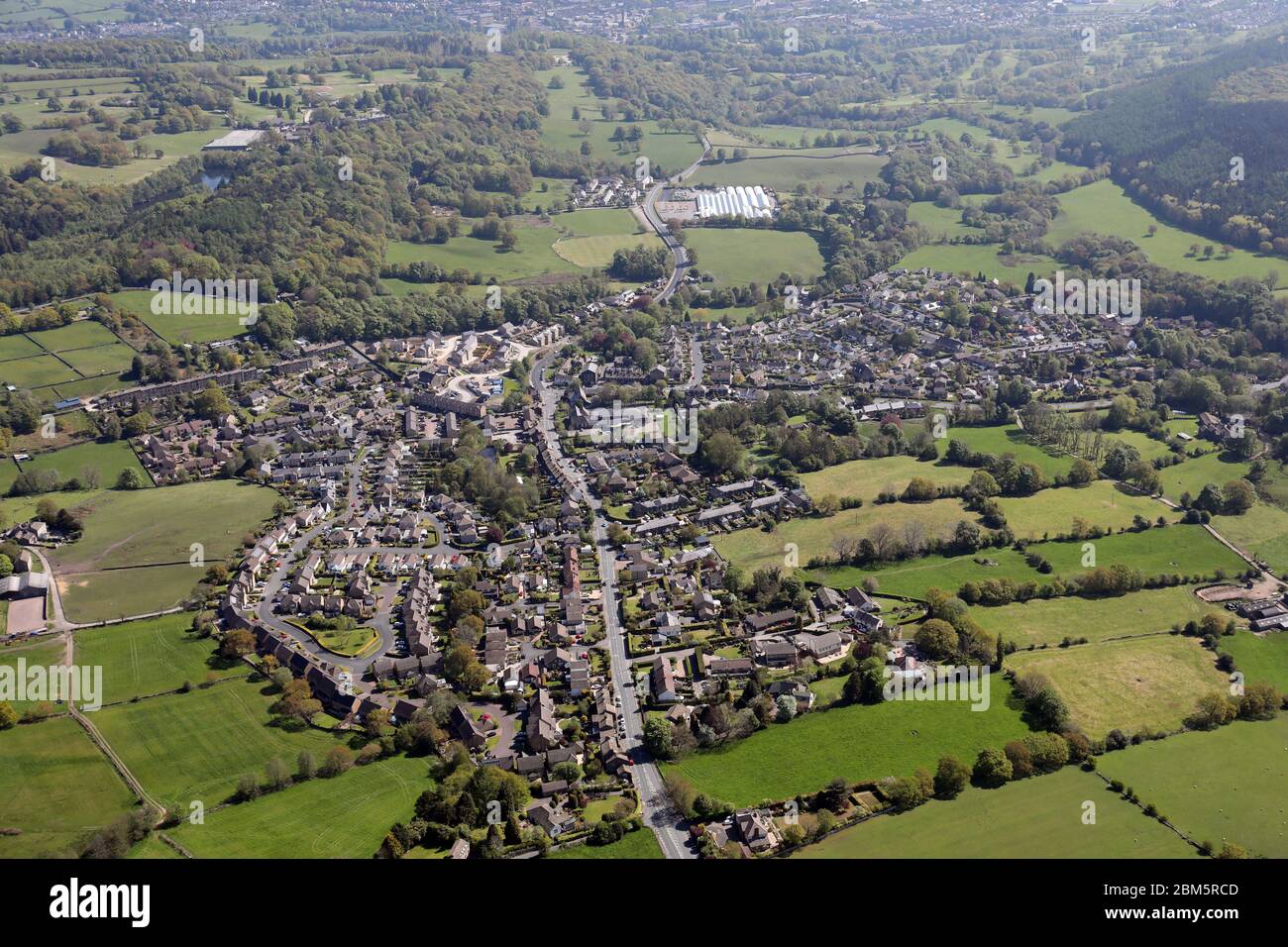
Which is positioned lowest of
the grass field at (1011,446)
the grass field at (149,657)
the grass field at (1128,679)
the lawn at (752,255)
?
the grass field at (1128,679)

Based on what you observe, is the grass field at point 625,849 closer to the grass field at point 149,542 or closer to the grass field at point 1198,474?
the grass field at point 149,542

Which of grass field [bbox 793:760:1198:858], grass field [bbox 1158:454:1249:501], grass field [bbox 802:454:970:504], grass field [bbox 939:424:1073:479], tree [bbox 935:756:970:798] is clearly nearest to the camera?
grass field [bbox 793:760:1198:858]

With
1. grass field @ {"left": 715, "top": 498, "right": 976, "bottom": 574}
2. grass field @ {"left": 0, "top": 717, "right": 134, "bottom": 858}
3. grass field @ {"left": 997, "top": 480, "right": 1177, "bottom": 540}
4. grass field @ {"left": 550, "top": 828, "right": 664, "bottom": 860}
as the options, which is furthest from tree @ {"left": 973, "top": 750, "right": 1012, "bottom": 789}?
grass field @ {"left": 0, "top": 717, "right": 134, "bottom": 858}

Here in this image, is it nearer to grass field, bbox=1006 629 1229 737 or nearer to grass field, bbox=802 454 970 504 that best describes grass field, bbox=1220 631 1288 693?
grass field, bbox=1006 629 1229 737

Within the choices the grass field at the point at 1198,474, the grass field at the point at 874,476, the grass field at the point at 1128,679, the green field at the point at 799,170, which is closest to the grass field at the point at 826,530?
the grass field at the point at 874,476

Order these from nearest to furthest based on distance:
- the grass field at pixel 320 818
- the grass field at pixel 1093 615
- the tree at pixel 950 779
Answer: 1. the grass field at pixel 320 818
2. the tree at pixel 950 779
3. the grass field at pixel 1093 615
